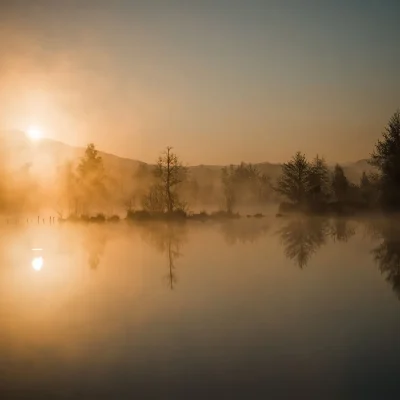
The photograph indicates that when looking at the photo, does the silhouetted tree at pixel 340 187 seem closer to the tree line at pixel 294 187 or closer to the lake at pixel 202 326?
the tree line at pixel 294 187

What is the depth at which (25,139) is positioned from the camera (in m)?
32.5

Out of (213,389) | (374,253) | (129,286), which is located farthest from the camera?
(374,253)

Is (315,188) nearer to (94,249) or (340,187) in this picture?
(340,187)

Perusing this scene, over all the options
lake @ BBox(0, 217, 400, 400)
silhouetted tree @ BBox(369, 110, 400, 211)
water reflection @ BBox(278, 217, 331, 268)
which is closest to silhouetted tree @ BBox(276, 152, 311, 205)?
silhouetted tree @ BBox(369, 110, 400, 211)

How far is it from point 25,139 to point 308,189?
63.7ft

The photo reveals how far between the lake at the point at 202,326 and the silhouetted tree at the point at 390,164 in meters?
11.1

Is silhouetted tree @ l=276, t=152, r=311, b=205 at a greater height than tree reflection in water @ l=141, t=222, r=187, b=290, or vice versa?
silhouetted tree @ l=276, t=152, r=311, b=205

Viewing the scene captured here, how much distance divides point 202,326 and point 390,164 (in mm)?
17767

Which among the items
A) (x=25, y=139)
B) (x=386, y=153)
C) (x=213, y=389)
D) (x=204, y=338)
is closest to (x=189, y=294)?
(x=204, y=338)

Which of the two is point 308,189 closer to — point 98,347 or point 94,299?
point 94,299

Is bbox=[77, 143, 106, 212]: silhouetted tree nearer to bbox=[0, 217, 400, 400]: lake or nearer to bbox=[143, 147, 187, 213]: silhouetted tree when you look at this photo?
bbox=[143, 147, 187, 213]: silhouetted tree

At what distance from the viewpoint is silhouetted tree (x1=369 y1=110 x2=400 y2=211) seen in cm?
2019

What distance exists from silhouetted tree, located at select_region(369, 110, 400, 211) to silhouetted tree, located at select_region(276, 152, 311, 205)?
5.87 m

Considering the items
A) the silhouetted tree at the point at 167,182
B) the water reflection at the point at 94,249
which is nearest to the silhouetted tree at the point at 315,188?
the silhouetted tree at the point at 167,182
